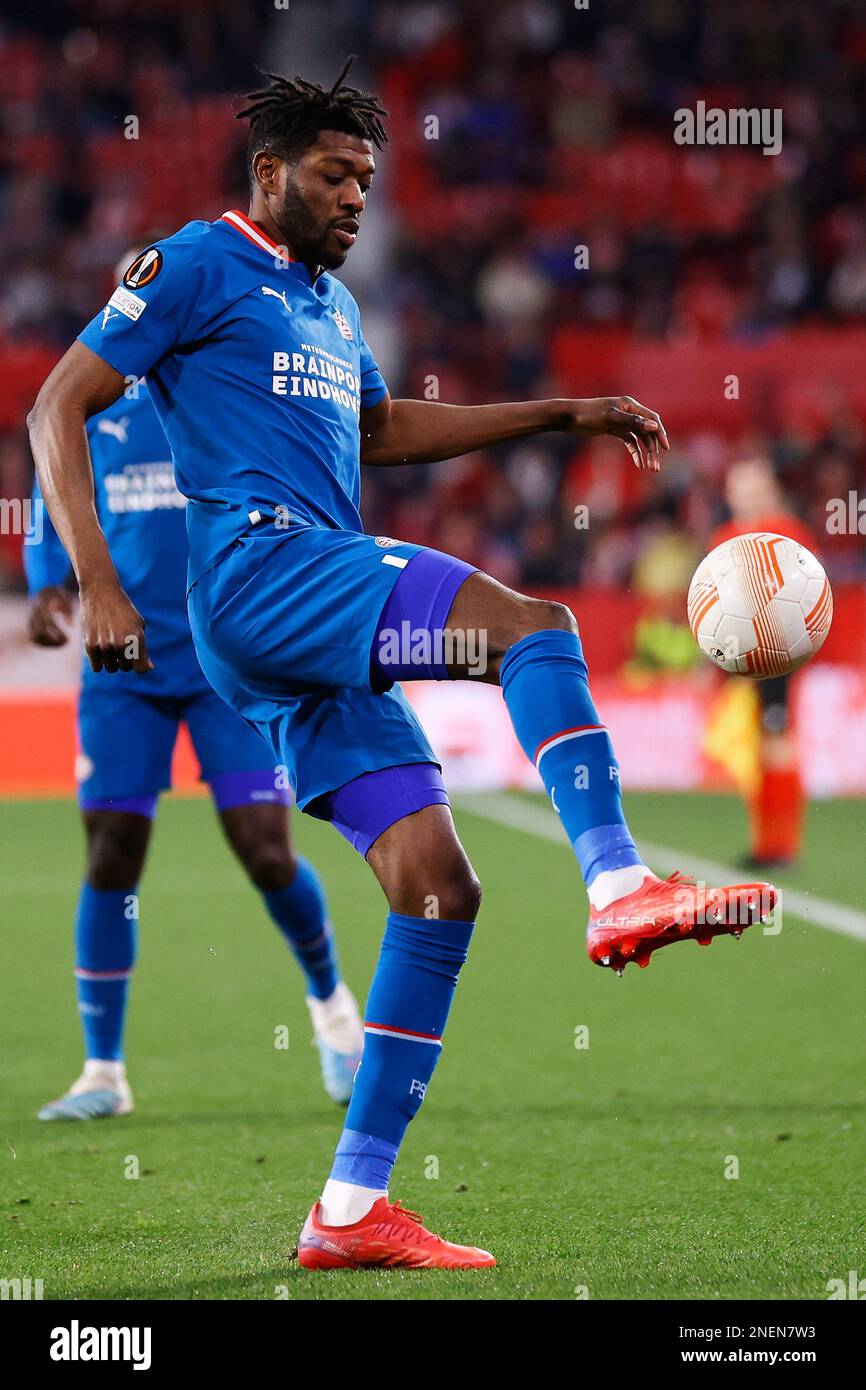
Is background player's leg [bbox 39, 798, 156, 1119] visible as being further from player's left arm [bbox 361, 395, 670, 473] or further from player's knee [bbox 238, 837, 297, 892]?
player's left arm [bbox 361, 395, 670, 473]

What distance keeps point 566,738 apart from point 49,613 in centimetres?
212

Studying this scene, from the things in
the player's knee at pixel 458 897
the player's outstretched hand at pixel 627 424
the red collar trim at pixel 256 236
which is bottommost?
the player's knee at pixel 458 897

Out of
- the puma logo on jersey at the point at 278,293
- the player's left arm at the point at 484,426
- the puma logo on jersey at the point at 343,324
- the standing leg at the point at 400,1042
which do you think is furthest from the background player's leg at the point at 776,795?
the puma logo on jersey at the point at 278,293

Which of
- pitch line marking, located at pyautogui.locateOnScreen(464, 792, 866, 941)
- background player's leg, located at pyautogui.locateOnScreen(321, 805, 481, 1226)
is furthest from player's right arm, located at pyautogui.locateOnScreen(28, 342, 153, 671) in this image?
pitch line marking, located at pyautogui.locateOnScreen(464, 792, 866, 941)

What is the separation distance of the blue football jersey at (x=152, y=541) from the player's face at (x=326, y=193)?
1.51 m

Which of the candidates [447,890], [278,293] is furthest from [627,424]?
[447,890]

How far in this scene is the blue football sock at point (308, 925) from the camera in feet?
15.8

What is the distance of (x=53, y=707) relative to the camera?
1260cm

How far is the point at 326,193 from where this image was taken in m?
3.28

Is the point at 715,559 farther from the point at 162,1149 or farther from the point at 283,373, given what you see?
the point at 162,1149

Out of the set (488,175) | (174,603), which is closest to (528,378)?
(488,175)

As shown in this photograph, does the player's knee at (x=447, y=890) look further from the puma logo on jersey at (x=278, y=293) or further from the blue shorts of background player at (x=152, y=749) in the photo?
the blue shorts of background player at (x=152, y=749)

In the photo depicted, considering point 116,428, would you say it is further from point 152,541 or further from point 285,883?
point 285,883

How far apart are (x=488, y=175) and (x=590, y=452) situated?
4.72 meters
